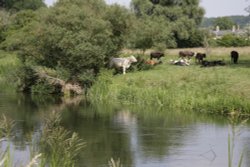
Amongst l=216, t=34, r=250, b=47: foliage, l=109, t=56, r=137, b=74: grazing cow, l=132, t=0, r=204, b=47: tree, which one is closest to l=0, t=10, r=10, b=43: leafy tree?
l=132, t=0, r=204, b=47: tree

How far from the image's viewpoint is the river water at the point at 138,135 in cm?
1447

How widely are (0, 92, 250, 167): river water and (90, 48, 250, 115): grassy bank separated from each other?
93 centimetres

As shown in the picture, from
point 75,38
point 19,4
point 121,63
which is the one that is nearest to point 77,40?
point 75,38

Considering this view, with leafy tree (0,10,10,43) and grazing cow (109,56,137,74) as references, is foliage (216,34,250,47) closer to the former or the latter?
leafy tree (0,10,10,43)

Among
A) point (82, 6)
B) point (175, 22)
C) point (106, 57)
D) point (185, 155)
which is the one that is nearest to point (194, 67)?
point (106, 57)

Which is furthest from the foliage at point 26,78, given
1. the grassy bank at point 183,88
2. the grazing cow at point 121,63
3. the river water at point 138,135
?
the river water at point 138,135

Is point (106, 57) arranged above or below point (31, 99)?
above

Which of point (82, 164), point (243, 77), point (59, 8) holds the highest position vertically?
point (59, 8)

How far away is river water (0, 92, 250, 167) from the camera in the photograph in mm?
14469

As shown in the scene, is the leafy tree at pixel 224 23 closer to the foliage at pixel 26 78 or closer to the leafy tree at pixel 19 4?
the leafy tree at pixel 19 4

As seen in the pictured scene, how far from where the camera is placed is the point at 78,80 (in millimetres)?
30625

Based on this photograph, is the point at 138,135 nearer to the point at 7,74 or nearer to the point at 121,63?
the point at 121,63

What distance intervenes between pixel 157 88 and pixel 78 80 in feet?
19.6

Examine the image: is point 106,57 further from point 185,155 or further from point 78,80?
point 185,155
